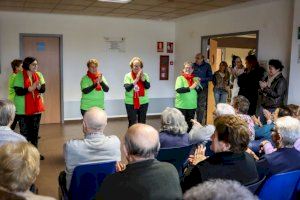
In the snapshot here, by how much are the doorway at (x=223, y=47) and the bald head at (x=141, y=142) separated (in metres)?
4.74

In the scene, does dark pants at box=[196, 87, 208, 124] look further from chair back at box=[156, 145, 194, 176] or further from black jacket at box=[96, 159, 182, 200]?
black jacket at box=[96, 159, 182, 200]

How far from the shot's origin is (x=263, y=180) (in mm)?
2041

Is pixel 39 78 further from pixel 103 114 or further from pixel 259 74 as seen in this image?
pixel 259 74

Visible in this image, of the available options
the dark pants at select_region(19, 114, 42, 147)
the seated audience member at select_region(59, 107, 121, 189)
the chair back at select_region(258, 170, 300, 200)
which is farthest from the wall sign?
the chair back at select_region(258, 170, 300, 200)

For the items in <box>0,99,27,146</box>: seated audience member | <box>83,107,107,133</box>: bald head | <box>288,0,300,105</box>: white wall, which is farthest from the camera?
<box>288,0,300,105</box>: white wall

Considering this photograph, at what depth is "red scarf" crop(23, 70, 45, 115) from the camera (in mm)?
4465

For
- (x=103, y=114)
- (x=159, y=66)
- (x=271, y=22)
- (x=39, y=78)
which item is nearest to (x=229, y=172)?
(x=103, y=114)

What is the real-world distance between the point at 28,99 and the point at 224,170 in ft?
10.6

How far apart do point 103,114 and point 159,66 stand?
606cm

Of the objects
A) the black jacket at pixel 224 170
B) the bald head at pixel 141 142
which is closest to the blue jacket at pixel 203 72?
the black jacket at pixel 224 170

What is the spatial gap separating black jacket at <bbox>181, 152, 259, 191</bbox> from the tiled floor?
6.86 ft

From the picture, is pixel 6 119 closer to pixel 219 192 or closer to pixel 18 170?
pixel 18 170

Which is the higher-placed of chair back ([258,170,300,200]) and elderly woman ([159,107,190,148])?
elderly woman ([159,107,190,148])

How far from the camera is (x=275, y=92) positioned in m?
5.12
